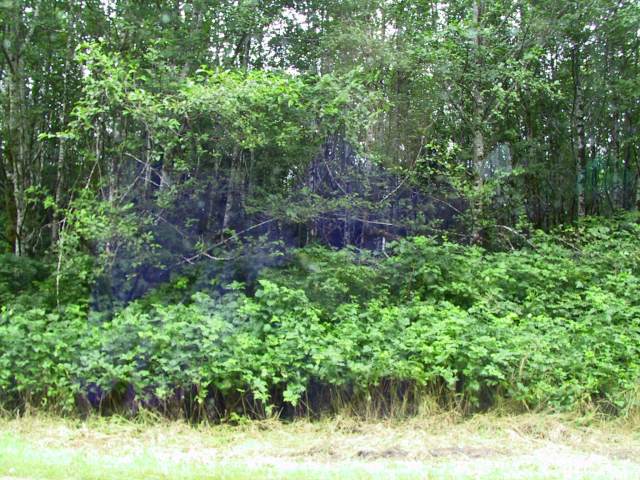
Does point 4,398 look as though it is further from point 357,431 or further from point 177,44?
point 177,44

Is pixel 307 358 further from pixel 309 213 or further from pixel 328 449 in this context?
pixel 309 213

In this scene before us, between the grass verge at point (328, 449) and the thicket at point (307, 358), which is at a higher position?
the thicket at point (307, 358)

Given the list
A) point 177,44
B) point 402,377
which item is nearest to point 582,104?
point 177,44

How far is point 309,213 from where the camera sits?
10.2m

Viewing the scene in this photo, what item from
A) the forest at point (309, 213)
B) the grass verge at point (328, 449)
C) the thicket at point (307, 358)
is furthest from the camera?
the forest at point (309, 213)

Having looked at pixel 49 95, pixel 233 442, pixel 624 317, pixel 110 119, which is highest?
pixel 49 95

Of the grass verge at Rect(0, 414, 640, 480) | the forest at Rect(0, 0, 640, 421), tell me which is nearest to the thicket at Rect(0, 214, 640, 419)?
the forest at Rect(0, 0, 640, 421)

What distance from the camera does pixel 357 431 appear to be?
6.80 m

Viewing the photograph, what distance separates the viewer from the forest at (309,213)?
7246 mm

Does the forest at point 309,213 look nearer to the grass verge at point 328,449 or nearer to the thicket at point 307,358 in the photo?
the thicket at point 307,358

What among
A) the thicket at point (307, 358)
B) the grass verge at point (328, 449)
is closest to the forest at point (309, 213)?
the thicket at point (307, 358)

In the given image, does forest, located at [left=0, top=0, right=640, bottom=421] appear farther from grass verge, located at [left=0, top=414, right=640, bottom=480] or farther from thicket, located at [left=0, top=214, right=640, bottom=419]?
grass verge, located at [left=0, top=414, right=640, bottom=480]

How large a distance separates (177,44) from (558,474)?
29.2 feet

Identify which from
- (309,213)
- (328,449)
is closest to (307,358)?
(328,449)
